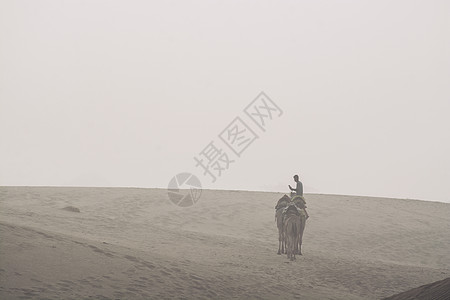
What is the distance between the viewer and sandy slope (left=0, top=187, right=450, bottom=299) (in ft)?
30.1

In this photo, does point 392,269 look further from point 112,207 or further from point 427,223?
point 112,207

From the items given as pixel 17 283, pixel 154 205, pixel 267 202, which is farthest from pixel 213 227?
pixel 17 283

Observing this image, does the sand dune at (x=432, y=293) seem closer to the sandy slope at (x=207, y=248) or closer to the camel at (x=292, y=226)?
the sandy slope at (x=207, y=248)

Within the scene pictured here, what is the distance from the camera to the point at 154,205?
27.4 meters

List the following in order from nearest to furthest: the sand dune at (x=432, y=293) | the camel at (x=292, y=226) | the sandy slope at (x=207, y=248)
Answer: the sand dune at (x=432, y=293)
the sandy slope at (x=207, y=248)
the camel at (x=292, y=226)

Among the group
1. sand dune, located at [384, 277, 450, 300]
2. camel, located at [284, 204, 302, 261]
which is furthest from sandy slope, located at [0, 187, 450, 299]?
sand dune, located at [384, 277, 450, 300]

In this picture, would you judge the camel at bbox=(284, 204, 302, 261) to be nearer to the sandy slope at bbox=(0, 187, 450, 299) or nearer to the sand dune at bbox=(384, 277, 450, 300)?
the sandy slope at bbox=(0, 187, 450, 299)

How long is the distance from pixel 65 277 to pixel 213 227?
1427cm

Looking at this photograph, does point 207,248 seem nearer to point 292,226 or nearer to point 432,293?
point 292,226

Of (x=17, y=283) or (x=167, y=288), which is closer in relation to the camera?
(x=17, y=283)

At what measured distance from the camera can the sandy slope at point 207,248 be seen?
30.1ft

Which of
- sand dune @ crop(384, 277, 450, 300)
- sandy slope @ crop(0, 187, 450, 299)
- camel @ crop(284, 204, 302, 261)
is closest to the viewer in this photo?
sand dune @ crop(384, 277, 450, 300)

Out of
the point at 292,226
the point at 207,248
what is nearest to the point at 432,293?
the point at 292,226

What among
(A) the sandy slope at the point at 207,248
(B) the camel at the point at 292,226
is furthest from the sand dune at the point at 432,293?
(B) the camel at the point at 292,226
